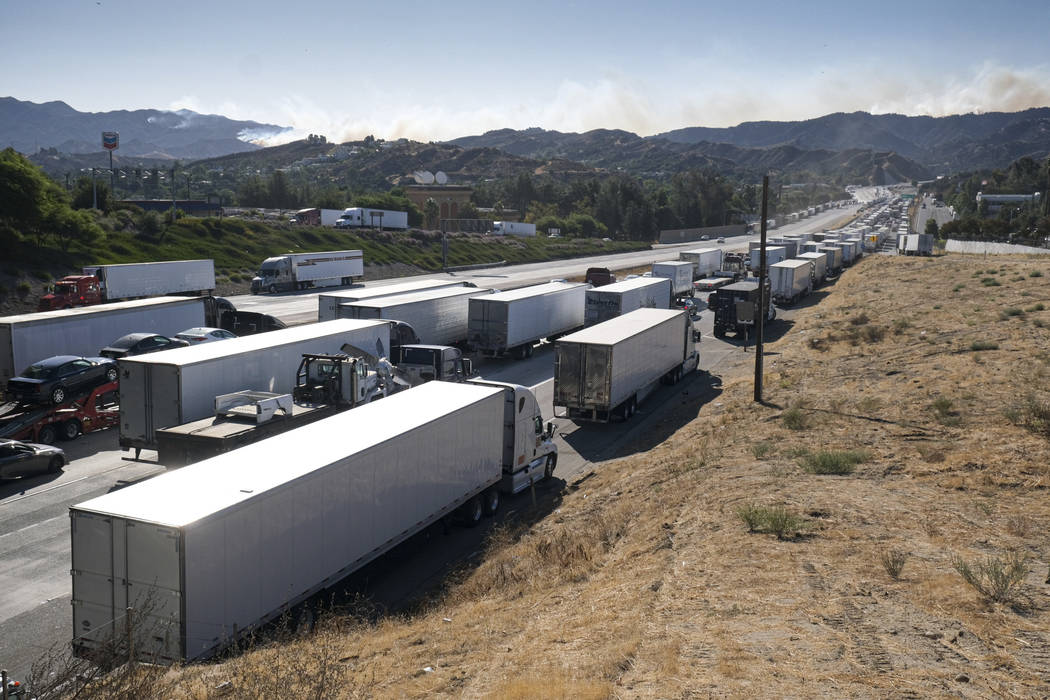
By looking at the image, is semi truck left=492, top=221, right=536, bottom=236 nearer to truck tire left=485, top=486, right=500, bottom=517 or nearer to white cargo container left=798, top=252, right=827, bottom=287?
white cargo container left=798, top=252, right=827, bottom=287

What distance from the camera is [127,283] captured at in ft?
163

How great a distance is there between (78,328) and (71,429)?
7356 mm

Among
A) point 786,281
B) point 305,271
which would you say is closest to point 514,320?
point 786,281

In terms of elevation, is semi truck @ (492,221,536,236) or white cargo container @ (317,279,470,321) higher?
semi truck @ (492,221,536,236)

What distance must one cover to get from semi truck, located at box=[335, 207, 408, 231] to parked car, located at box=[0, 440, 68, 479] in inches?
3288

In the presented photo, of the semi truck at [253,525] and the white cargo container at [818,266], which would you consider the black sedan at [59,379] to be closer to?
the semi truck at [253,525]

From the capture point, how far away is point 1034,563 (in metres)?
12.1

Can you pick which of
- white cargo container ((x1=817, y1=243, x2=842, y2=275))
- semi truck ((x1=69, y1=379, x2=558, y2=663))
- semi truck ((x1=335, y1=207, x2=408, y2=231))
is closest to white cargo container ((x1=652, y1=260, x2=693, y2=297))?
white cargo container ((x1=817, y1=243, x2=842, y2=275))

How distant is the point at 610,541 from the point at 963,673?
7.85m

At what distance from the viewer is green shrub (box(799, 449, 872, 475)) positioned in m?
17.6

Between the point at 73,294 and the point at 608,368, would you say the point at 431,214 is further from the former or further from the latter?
the point at 608,368

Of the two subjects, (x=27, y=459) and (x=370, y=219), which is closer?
(x=27, y=459)

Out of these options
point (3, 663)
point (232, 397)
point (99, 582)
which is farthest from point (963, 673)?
point (232, 397)

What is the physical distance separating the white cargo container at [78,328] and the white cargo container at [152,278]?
55.1 feet
